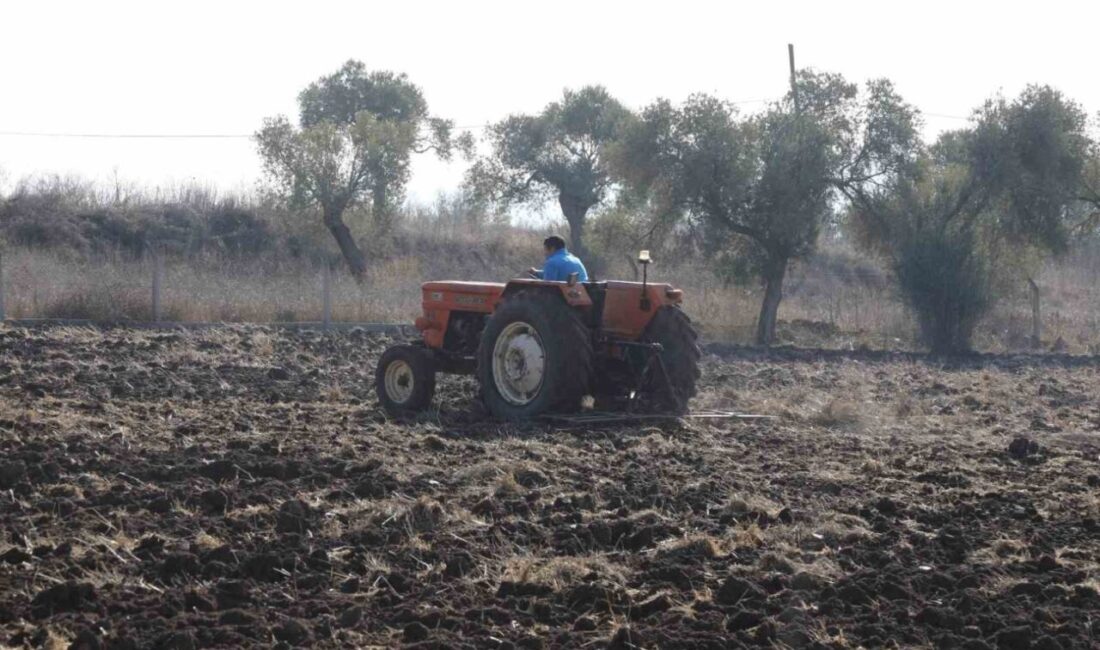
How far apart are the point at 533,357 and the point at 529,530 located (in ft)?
15.8

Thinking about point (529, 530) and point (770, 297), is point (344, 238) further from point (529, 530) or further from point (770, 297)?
point (529, 530)

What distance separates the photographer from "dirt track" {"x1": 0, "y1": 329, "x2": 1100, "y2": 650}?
5375mm

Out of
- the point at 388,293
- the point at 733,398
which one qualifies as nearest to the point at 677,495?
the point at 733,398

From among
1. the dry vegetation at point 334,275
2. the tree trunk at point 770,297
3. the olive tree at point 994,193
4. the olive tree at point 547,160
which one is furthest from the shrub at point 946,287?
the olive tree at point 547,160

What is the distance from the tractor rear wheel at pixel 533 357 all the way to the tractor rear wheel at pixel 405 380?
706mm

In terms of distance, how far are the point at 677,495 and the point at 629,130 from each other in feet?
71.3

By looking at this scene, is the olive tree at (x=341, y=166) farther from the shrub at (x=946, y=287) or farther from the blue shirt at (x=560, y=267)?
the blue shirt at (x=560, y=267)

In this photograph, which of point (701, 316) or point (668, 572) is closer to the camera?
point (668, 572)

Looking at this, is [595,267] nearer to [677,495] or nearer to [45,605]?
[677,495]

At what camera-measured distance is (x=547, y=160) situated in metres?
45.7

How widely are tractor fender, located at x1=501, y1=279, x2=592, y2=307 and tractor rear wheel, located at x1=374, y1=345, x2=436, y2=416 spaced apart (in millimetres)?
1263

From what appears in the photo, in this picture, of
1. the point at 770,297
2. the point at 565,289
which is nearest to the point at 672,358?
the point at 565,289

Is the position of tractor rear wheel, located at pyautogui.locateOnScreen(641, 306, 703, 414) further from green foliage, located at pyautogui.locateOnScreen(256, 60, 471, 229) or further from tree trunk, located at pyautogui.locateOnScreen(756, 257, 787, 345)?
green foliage, located at pyautogui.locateOnScreen(256, 60, 471, 229)

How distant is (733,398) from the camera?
14.7 m
